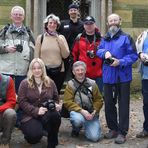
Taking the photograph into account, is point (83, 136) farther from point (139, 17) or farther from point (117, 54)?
point (139, 17)

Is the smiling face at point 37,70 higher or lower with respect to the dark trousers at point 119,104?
higher

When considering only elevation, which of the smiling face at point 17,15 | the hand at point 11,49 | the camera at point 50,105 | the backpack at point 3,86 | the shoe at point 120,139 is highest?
the smiling face at point 17,15

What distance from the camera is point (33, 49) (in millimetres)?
7492

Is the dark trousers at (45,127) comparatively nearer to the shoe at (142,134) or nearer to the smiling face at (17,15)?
the shoe at (142,134)

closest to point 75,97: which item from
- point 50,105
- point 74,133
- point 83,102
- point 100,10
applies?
point 83,102

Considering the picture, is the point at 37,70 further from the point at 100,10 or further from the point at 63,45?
the point at 100,10

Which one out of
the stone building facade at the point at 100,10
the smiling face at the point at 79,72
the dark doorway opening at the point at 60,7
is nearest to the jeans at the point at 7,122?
the smiling face at the point at 79,72

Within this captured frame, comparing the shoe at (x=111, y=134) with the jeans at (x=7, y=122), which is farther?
the shoe at (x=111, y=134)

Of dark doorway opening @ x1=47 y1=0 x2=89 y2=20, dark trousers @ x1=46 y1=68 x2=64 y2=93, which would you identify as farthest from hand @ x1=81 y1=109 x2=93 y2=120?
dark doorway opening @ x1=47 y1=0 x2=89 y2=20

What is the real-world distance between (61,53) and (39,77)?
93cm

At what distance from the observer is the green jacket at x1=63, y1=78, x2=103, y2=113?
709cm

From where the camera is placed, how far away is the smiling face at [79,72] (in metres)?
7.06

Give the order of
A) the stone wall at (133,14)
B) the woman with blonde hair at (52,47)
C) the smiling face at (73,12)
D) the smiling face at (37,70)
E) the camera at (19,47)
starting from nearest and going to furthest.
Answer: the smiling face at (37,70)
the camera at (19,47)
the woman with blonde hair at (52,47)
the smiling face at (73,12)
the stone wall at (133,14)

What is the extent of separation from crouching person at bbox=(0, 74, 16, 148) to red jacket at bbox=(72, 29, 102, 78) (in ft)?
5.24
